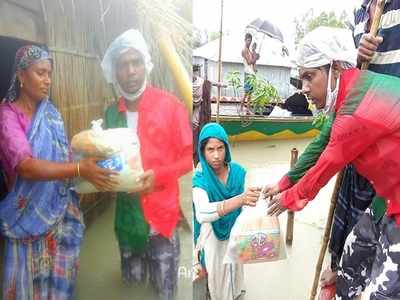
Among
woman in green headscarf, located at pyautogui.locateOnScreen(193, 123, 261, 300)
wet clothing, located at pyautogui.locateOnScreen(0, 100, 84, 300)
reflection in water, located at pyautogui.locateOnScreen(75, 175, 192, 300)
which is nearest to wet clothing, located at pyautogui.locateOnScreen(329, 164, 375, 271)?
woman in green headscarf, located at pyautogui.locateOnScreen(193, 123, 261, 300)

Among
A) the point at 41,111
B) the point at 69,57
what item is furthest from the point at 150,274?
the point at 69,57

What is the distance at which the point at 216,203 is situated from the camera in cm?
224

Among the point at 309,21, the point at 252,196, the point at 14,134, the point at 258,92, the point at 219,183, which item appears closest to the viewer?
the point at 14,134

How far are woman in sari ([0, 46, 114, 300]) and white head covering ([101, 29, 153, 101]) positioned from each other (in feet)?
0.68

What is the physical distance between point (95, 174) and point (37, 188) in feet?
0.72

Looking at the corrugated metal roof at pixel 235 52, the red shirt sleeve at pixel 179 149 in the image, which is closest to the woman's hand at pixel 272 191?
the red shirt sleeve at pixel 179 149

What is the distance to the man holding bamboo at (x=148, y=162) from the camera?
5.24 ft

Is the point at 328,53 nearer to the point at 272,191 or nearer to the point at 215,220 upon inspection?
the point at 272,191

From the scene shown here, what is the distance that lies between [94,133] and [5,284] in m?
0.68

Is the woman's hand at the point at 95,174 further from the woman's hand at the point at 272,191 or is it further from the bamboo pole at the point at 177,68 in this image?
the woman's hand at the point at 272,191

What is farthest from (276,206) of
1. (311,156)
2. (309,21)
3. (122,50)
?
(309,21)

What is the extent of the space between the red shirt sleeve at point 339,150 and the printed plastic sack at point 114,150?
0.63 meters

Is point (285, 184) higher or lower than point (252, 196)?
higher

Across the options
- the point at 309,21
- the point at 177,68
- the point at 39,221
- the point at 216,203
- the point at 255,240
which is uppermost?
the point at 309,21
